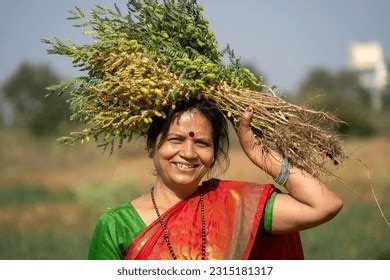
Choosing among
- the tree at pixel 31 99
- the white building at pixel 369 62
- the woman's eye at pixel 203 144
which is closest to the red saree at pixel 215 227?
the woman's eye at pixel 203 144

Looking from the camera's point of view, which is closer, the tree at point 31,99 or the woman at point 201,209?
the woman at point 201,209

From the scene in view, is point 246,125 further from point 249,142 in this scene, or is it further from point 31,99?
point 31,99

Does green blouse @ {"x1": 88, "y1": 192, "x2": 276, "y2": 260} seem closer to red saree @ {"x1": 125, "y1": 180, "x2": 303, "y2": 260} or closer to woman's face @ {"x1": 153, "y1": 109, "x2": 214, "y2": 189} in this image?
red saree @ {"x1": 125, "y1": 180, "x2": 303, "y2": 260}

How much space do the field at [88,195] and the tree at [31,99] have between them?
560 mm

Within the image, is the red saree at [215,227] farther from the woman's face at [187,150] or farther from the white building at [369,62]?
the white building at [369,62]

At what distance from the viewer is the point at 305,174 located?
3.16 m

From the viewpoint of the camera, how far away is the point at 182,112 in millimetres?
3182

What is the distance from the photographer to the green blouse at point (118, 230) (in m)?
3.16

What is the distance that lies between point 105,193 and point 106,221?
11787mm

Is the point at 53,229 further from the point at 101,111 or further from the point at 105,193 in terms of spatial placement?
the point at 101,111

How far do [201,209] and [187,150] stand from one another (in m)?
0.31
